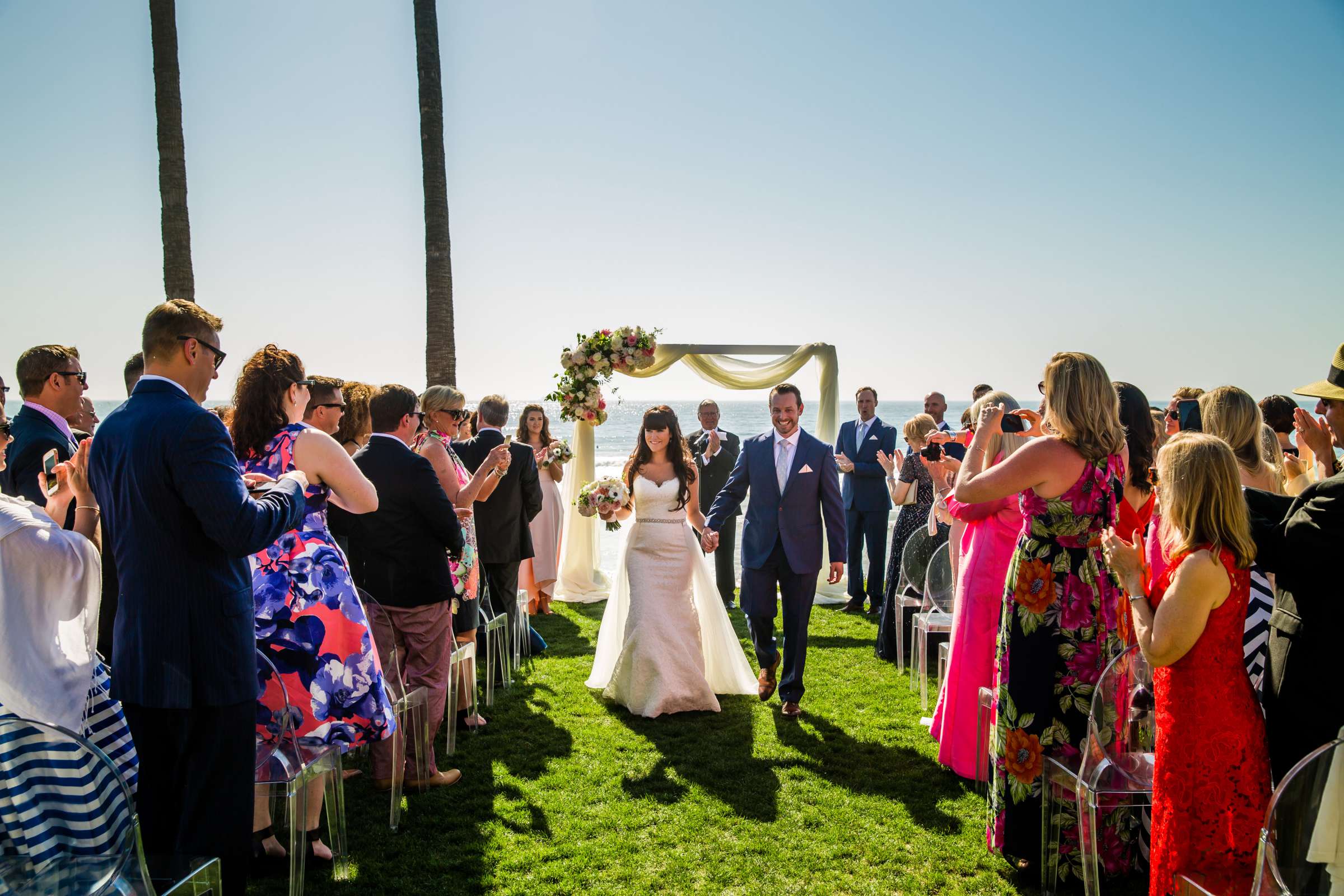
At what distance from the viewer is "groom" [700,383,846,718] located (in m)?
6.25

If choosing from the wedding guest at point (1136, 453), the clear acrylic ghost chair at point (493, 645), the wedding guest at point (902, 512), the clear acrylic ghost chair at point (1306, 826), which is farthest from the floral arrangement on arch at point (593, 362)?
the clear acrylic ghost chair at point (1306, 826)

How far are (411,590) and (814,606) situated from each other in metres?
6.48

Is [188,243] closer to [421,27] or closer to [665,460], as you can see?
[421,27]

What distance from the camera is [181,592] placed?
2727mm

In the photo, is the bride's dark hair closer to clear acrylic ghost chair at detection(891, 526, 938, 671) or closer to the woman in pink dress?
clear acrylic ghost chair at detection(891, 526, 938, 671)

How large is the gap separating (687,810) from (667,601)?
6.39 feet

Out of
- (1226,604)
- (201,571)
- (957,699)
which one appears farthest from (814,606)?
(201,571)

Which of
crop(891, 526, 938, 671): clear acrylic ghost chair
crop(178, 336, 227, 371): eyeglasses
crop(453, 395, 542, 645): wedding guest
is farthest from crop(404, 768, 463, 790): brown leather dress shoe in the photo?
crop(891, 526, 938, 671): clear acrylic ghost chair

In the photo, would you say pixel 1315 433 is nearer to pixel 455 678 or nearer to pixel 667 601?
pixel 667 601

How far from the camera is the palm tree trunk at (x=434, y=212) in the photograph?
9219mm

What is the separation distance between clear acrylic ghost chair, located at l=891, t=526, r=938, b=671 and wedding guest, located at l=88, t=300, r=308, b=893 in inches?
203

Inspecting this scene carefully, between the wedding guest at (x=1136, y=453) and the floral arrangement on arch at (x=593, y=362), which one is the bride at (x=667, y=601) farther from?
the wedding guest at (x=1136, y=453)

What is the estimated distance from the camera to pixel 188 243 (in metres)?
8.39

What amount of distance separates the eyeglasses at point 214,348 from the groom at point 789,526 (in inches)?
154
